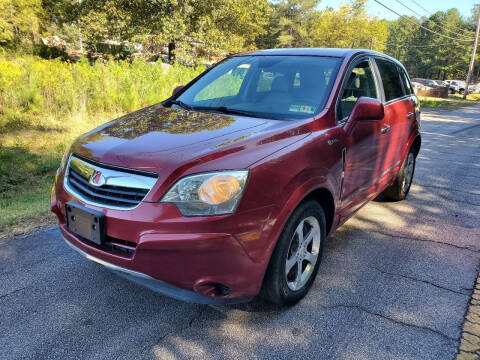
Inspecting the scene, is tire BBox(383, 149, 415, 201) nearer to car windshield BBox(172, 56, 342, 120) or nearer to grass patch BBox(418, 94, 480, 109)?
car windshield BBox(172, 56, 342, 120)

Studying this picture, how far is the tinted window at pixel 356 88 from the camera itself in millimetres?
3141

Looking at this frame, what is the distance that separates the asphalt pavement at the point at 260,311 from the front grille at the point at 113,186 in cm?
84

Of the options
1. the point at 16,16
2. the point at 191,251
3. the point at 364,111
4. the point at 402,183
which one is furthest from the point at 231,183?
the point at 16,16

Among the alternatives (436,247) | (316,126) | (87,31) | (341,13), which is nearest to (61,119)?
(316,126)

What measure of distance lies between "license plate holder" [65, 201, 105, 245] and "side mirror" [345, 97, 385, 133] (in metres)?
1.98

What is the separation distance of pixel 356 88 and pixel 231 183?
1946mm

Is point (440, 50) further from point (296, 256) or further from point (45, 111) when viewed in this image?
point (296, 256)

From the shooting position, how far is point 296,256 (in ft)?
8.66

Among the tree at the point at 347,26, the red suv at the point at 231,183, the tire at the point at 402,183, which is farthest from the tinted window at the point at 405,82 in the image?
the tree at the point at 347,26

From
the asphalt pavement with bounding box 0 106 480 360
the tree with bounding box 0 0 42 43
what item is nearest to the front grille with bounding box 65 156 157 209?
the asphalt pavement with bounding box 0 106 480 360

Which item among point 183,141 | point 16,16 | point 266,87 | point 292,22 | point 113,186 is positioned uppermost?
point 292,22

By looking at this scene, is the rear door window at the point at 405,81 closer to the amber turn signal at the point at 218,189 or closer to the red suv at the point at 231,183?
the red suv at the point at 231,183

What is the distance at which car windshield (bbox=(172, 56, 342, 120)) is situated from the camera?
307 cm

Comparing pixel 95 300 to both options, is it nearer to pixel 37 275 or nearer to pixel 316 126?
pixel 37 275
